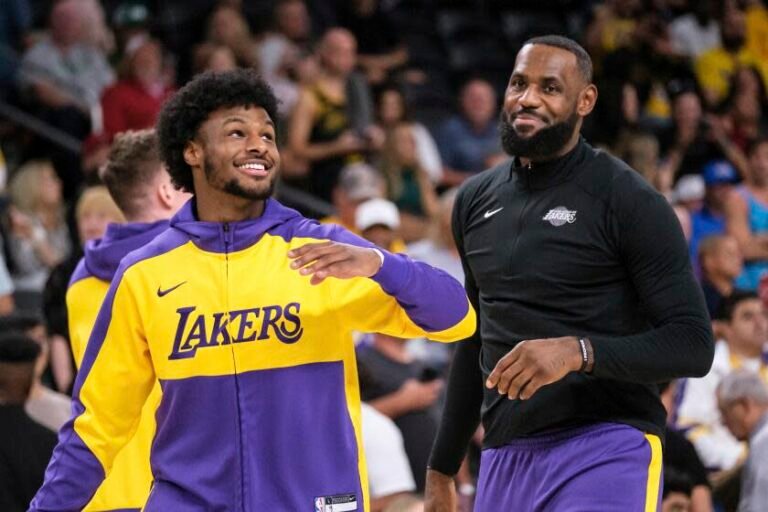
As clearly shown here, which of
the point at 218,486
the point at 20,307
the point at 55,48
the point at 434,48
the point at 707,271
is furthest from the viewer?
the point at 434,48

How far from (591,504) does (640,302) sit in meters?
0.60

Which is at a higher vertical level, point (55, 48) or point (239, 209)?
point (55, 48)

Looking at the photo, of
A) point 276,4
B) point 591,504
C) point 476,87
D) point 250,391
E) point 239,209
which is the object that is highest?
point 276,4

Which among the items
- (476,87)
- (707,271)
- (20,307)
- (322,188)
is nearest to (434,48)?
(476,87)

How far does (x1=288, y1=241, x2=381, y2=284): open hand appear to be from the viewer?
3.73 meters

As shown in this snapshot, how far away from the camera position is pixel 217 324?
3889 mm

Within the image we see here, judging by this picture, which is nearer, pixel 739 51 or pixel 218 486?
pixel 218 486

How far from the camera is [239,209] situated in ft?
13.3

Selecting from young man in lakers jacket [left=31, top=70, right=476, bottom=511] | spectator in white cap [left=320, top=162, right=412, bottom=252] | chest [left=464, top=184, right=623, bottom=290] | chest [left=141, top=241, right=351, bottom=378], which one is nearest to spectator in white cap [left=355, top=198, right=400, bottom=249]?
spectator in white cap [left=320, top=162, right=412, bottom=252]

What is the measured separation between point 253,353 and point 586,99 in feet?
4.57

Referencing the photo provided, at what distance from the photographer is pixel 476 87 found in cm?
1242

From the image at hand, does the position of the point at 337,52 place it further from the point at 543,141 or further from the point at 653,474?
the point at 653,474

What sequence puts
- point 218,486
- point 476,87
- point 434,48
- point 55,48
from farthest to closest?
point 434,48 → point 476,87 → point 55,48 → point 218,486

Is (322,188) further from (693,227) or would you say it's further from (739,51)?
(739,51)
